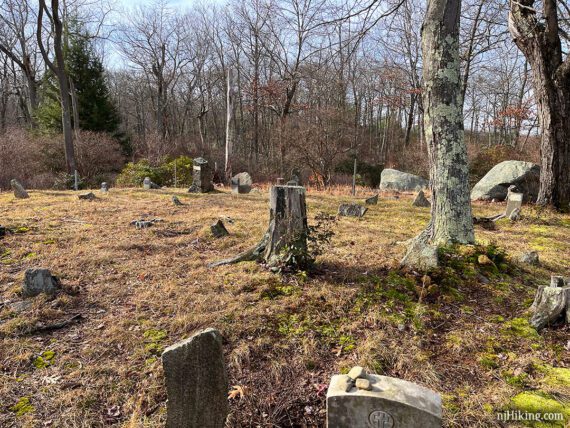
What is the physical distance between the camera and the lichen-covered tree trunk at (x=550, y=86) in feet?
24.1

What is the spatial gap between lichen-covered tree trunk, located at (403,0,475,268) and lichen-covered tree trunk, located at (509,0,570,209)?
4409mm

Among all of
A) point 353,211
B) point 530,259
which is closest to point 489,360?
point 530,259

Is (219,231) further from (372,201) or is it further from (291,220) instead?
(372,201)

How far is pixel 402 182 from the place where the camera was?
52.8 feet

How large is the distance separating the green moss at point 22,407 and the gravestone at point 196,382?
1.09 metres

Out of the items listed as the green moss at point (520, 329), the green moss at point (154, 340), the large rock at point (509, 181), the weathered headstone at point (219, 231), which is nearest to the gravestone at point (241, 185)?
the weathered headstone at point (219, 231)

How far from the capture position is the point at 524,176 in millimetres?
10492

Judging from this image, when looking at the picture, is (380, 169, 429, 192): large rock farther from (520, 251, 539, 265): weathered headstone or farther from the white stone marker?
(520, 251, 539, 265): weathered headstone

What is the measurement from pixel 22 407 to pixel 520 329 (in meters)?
3.96

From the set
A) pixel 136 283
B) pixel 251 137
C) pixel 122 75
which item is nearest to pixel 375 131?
pixel 251 137

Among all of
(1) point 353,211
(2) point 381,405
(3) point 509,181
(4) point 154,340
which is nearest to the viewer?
(2) point 381,405

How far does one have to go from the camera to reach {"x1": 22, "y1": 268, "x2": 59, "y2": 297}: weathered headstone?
12.2 feet

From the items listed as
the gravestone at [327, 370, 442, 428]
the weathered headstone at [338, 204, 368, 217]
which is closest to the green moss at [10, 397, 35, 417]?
the gravestone at [327, 370, 442, 428]

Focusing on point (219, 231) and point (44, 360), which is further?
point (219, 231)
